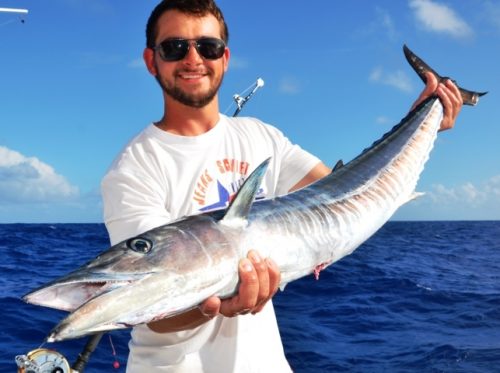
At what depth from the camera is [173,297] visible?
82.5 inches

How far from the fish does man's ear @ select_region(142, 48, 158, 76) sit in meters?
1.05

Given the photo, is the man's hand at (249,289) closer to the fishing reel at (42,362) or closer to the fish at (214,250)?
the fish at (214,250)

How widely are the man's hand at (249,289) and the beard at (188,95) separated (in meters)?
1.01

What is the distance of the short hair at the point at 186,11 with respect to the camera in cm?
298

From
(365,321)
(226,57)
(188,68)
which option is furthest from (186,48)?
(365,321)

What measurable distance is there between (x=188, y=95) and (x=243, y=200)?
845 millimetres

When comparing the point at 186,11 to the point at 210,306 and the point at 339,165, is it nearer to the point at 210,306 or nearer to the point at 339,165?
the point at 339,165

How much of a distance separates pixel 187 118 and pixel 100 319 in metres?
1.41

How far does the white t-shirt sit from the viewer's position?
9.00 ft

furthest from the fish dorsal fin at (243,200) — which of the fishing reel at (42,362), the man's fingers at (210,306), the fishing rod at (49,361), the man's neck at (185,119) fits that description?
the fishing reel at (42,362)

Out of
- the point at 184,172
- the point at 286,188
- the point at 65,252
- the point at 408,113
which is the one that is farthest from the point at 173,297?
the point at 65,252

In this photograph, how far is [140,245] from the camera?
2197 millimetres

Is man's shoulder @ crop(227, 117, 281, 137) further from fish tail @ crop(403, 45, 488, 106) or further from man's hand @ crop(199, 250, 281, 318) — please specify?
fish tail @ crop(403, 45, 488, 106)

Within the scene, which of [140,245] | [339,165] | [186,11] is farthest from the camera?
[339,165]
